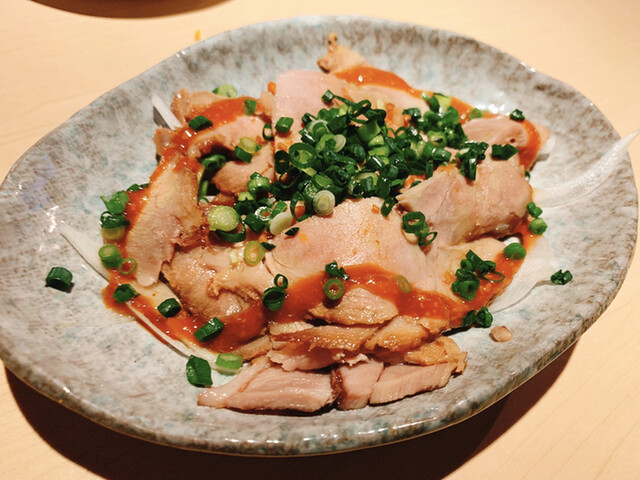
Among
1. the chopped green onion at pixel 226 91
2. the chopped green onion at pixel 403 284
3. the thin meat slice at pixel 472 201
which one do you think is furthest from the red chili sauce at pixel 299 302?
the chopped green onion at pixel 226 91

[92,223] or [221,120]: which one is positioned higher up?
[221,120]

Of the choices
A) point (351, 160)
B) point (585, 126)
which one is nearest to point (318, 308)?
point (351, 160)

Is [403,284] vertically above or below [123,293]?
above

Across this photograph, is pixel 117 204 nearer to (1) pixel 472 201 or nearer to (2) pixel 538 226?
(1) pixel 472 201

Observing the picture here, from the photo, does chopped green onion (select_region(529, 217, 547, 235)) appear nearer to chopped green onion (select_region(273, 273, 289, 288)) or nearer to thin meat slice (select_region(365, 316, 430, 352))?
thin meat slice (select_region(365, 316, 430, 352))

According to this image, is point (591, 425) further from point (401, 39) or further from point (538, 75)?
point (401, 39)

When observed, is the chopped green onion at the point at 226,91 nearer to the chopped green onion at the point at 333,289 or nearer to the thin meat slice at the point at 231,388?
the chopped green onion at the point at 333,289

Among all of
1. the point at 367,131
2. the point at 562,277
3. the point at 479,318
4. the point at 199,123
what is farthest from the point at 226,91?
the point at 562,277
